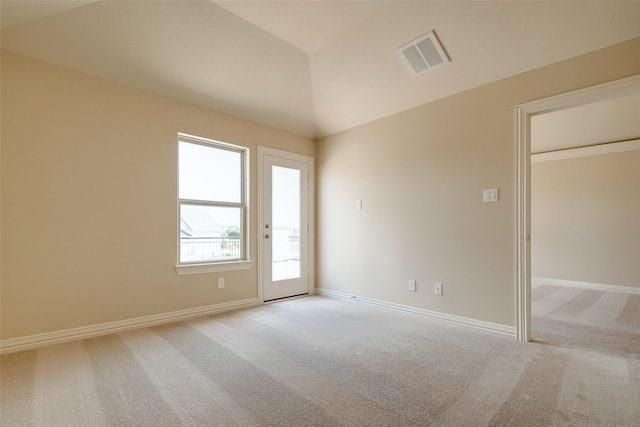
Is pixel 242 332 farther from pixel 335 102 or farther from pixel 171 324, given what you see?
pixel 335 102

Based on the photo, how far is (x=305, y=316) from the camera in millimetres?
3396

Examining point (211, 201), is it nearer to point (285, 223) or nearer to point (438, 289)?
point (285, 223)

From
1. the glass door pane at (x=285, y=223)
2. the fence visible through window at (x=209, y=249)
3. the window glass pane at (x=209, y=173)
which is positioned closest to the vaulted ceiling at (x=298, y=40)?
the window glass pane at (x=209, y=173)

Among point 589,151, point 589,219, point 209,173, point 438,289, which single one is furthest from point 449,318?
point 589,151

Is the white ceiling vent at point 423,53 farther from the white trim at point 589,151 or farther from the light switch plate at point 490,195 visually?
the white trim at point 589,151

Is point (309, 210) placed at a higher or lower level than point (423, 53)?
lower

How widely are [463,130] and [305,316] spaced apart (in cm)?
269

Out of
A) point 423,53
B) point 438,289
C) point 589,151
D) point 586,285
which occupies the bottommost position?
point 586,285

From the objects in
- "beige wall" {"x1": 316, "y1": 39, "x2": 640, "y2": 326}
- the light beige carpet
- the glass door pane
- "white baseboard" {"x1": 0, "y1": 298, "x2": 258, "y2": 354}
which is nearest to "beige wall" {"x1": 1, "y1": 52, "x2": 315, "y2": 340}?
"white baseboard" {"x1": 0, "y1": 298, "x2": 258, "y2": 354}

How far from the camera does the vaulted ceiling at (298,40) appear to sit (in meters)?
2.30

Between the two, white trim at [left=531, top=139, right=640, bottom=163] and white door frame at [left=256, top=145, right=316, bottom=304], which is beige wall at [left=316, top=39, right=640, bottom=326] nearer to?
white door frame at [left=256, top=145, right=316, bottom=304]

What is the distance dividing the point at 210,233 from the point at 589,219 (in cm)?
633

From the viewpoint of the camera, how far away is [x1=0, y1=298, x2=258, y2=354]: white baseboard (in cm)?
239

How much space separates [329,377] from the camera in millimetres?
1985
